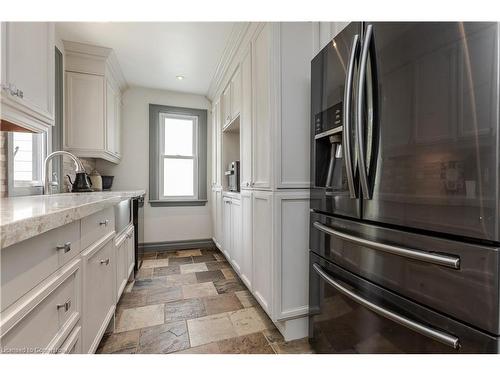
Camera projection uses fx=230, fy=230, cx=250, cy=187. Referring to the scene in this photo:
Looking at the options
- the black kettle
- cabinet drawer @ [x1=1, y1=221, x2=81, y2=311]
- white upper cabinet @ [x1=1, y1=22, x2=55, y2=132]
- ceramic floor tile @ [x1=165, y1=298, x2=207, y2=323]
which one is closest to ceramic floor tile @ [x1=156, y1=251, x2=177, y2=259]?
ceramic floor tile @ [x1=165, y1=298, x2=207, y2=323]

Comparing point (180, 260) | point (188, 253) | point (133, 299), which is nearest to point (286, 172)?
point (133, 299)

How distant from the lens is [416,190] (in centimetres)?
→ 79

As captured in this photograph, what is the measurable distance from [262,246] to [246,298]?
719 mm

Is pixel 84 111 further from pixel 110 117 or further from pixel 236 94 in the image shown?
pixel 236 94

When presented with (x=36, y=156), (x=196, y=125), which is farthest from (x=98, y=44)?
(x=196, y=125)

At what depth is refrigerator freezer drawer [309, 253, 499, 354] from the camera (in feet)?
2.34

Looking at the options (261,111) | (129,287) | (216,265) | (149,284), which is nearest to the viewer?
(261,111)

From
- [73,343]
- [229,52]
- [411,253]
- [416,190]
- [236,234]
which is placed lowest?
[73,343]

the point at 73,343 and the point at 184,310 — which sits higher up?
the point at 73,343

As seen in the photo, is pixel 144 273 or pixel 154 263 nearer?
pixel 144 273

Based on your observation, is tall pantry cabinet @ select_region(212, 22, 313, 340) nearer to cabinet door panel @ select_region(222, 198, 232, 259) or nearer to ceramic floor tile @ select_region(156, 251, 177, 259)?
cabinet door panel @ select_region(222, 198, 232, 259)

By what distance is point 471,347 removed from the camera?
677mm

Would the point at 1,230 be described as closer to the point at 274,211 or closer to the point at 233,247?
the point at 274,211

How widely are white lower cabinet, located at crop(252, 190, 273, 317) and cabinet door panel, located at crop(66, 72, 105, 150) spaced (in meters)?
2.02
